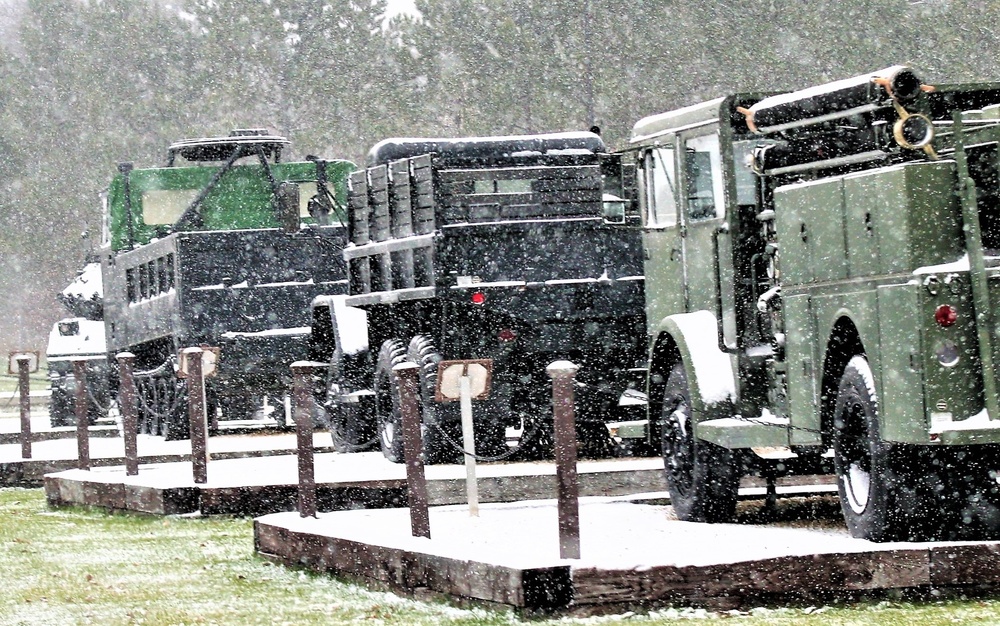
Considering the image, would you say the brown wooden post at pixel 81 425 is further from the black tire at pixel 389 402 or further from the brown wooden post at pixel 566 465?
the brown wooden post at pixel 566 465

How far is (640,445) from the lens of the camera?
1495 centimetres

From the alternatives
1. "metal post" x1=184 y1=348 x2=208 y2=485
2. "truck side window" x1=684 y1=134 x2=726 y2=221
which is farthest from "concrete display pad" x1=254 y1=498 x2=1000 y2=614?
"metal post" x1=184 y1=348 x2=208 y2=485

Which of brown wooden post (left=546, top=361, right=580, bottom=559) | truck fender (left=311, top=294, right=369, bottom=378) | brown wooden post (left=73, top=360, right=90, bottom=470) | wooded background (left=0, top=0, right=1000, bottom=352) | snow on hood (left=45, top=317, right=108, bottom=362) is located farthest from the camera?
wooded background (left=0, top=0, right=1000, bottom=352)

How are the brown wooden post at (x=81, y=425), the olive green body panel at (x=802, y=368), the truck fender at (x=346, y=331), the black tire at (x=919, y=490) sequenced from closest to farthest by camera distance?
the black tire at (x=919, y=490), the olive green body panel at (x=802, y=368), the brown wooden post at (x=81, y=425), the truck fender at (x=346, y=331)

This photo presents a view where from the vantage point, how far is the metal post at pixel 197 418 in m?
14.7

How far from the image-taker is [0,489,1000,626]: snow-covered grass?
327 inches

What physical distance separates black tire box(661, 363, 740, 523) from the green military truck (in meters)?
0.01

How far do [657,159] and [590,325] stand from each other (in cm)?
351

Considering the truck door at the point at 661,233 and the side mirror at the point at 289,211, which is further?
the side mirror at the point at 289,211

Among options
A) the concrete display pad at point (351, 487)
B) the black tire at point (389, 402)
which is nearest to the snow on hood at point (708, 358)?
the concrete display pad at point (351, 487)

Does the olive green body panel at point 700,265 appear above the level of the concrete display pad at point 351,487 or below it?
above

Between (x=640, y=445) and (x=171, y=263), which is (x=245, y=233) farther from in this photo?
(x=640, y=445)

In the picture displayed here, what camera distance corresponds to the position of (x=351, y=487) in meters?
13.6

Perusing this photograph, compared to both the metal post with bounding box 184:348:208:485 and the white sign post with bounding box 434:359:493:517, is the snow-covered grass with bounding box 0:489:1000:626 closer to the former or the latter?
the metal post with bounding box 184:348:208:485
